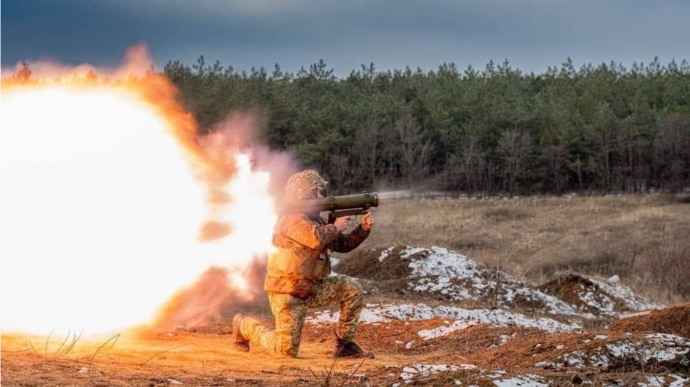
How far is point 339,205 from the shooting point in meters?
11.9

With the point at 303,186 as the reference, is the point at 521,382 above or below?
below

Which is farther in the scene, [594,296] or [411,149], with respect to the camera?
[411,149]

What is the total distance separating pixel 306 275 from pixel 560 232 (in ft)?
172

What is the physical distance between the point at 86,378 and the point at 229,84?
76628 mm

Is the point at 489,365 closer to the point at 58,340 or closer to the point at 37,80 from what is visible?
the point at 58,340

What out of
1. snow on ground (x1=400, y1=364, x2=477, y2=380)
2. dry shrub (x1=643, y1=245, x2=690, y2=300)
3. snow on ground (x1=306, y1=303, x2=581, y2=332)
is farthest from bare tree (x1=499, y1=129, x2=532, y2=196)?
snow on ground (x1=400, y1=364, x2=477, y2=380)

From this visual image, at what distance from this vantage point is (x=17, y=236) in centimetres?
1520

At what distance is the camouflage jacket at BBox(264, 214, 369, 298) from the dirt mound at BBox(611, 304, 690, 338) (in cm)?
430

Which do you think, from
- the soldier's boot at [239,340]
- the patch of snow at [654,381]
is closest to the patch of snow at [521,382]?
the patch of snow at [654,381]

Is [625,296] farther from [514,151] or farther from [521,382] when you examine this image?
[514,151]

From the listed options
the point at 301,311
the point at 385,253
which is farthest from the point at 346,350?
the point at 385,253

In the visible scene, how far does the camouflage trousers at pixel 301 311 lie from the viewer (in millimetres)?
11695

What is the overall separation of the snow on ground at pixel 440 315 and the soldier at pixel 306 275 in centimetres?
420

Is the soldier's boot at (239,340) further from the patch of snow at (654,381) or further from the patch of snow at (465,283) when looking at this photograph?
the patch of snow at (465,283)
